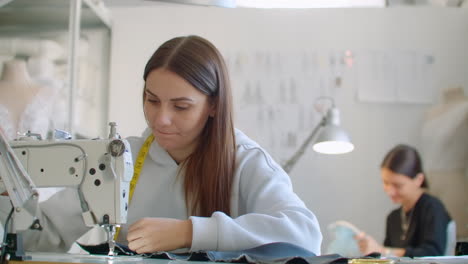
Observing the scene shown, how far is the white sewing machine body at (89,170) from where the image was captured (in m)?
1.18

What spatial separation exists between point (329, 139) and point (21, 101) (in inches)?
63.7

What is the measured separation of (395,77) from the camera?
3.62 m

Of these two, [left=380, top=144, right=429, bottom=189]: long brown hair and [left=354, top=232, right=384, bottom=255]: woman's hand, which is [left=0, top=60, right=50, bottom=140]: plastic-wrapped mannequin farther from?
[left=380, top=144, right=429, bottom=189]: long brown hair

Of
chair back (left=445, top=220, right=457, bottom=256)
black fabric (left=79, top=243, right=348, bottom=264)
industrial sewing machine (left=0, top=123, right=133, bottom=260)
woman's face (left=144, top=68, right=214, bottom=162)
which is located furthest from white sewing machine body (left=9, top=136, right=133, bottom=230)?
chair back (left=445, top=220, right=457, bottom=256)

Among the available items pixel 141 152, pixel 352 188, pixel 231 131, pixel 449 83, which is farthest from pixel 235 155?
pixel 449 83

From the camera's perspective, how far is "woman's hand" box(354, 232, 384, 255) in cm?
325

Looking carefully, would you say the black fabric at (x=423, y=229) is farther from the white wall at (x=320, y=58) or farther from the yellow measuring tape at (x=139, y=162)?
the yellow measuring tape at (x=139, y=162)

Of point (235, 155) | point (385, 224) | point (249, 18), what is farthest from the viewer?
point (249, 18)

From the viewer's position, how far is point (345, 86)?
3586mm

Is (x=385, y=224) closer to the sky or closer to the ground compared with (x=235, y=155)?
closer to the ground

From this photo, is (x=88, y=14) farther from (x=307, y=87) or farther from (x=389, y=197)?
(x=389, y=197)

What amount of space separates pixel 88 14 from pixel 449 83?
230cm

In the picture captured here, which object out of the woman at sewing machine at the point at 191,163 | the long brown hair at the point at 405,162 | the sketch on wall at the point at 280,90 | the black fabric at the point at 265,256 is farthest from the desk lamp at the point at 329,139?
the black fabric at the point at 265,256

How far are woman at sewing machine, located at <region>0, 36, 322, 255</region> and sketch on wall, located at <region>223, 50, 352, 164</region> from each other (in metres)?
1.99
